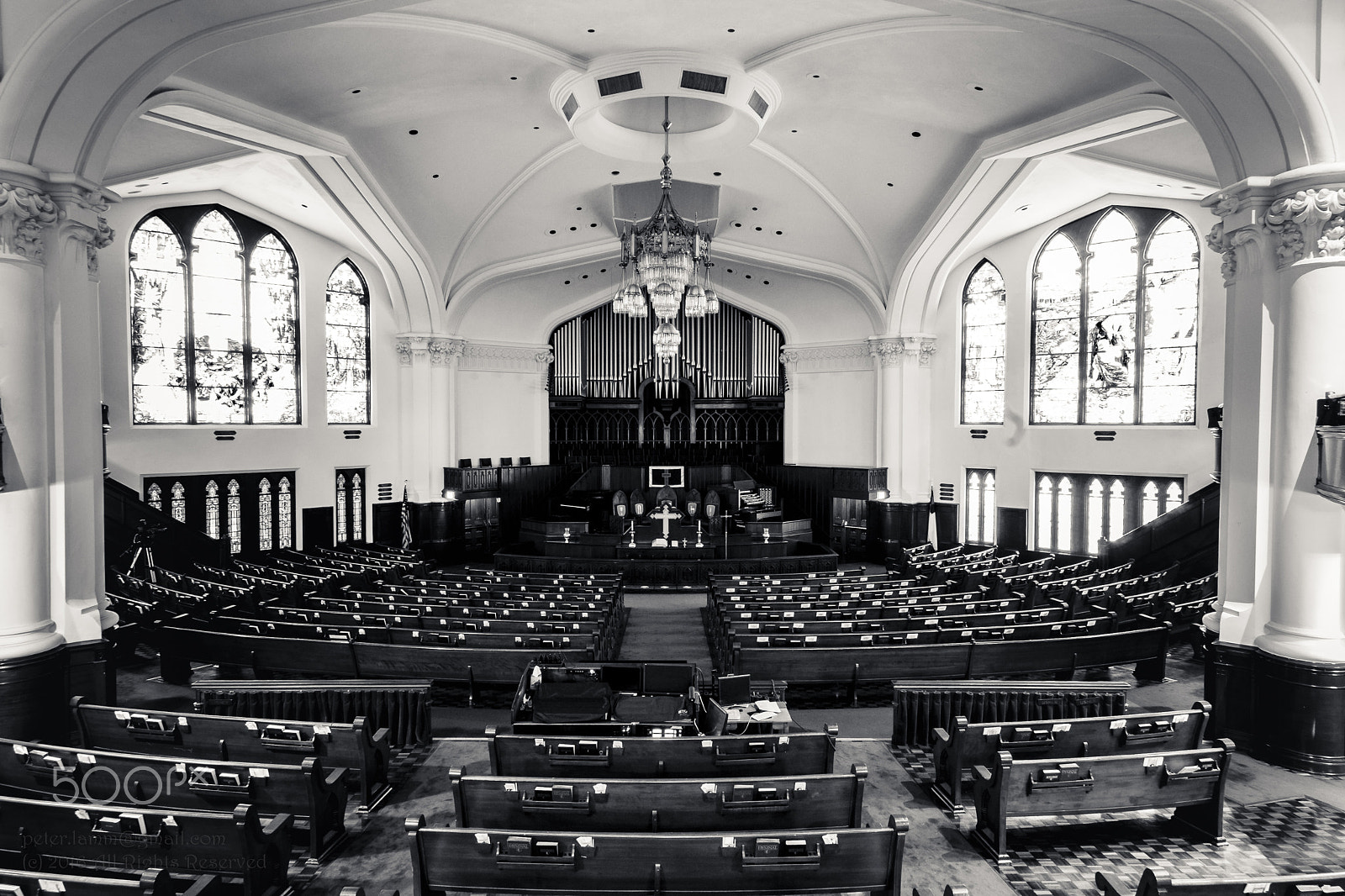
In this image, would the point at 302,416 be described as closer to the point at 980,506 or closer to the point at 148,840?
the point at 148,840

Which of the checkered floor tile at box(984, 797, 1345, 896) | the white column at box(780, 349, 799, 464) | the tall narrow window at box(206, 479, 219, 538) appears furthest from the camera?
the white column at box(780, 349, 799, 464)

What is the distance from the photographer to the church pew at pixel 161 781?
179 inches

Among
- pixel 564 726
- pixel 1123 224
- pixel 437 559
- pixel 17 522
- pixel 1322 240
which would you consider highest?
pixel 1123 224

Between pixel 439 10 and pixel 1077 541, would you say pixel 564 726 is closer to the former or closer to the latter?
pixel 439 10

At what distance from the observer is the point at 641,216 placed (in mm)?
16656

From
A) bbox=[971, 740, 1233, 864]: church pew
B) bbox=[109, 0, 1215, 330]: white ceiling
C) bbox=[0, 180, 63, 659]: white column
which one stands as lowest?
bbox=[971, 740, 1233, 864]: church pew

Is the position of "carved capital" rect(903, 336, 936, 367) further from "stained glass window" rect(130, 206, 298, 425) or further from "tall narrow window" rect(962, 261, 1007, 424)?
"stained glass window" rect(130, 206, 298, 425)

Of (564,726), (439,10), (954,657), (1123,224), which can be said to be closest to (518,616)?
(564,726)

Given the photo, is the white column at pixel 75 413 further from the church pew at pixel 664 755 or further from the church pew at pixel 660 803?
the church pew at pixel 660 803

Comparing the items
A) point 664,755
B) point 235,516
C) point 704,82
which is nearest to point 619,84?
point 704,82

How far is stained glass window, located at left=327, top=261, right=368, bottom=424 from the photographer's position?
18.9 m

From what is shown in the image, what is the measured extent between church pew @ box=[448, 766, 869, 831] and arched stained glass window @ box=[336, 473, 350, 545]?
16.3 m

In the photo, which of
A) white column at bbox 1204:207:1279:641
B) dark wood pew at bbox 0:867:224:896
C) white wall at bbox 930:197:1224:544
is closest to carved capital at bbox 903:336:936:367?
white wall at bbox 930:197:1224:544

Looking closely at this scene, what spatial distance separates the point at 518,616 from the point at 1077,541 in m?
12.7
